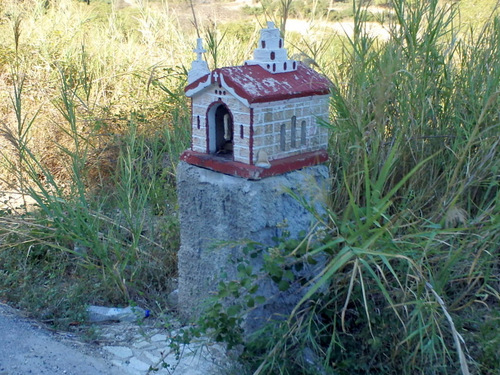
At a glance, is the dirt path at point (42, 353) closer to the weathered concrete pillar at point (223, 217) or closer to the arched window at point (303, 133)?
the weathered concrete pillar at point (223, 217)

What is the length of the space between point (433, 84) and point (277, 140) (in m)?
0.91

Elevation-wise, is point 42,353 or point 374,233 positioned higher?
point 374,233

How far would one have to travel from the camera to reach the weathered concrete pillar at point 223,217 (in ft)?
7.64

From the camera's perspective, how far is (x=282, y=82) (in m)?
2.39

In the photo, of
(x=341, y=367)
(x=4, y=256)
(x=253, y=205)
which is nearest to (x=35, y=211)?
(x=4, y=256)

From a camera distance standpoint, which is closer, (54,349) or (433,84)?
(54,349)

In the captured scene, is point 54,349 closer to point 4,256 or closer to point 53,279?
point 53,279

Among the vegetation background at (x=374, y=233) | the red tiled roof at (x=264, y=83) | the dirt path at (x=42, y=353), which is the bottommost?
the dirt path at (x=42, y=353)

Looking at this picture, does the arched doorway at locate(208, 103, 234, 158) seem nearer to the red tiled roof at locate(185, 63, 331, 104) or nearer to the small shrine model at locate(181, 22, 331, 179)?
the small shrine model at locate(181, 22, 331, 179)

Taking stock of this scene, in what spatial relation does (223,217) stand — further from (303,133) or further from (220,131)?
(303,133)

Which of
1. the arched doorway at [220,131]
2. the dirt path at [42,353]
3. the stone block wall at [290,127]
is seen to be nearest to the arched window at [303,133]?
the stone block wall at [290,127]

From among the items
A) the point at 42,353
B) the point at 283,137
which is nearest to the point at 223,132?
the point at 283,137

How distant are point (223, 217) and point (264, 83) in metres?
0.62

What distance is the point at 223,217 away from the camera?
246cm
